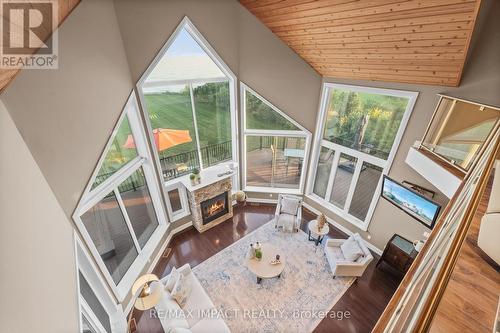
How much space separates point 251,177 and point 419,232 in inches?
180

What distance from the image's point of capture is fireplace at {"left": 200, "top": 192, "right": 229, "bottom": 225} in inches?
236

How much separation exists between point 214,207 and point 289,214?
7.21 feet

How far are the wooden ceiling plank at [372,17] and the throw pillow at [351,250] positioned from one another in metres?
4.28

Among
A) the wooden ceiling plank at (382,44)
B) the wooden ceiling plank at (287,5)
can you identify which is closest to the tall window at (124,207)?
the wooden ceiling plank at (287,5)

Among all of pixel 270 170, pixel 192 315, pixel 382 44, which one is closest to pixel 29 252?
pixel 192 315

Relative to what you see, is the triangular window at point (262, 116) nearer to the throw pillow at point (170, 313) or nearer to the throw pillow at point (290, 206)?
the throw pillow at point (290, 206)

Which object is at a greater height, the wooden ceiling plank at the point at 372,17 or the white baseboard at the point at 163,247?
the wooden ceiling plank at the point at 372,17

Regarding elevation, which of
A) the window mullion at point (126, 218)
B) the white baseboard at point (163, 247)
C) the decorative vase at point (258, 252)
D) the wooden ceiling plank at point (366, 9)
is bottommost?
the white baseboard at point (163, 247)

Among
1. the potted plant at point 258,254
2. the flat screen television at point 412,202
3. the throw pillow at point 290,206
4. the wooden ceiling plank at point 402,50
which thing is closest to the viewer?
the wooden ceiling plank at point 402,50

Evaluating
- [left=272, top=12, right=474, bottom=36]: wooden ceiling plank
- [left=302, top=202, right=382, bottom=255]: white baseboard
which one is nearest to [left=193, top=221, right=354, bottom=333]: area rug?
[left=302, top=202, right=382, bottom=255]: white baseboard

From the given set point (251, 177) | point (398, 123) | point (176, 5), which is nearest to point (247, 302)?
point (251, 177)

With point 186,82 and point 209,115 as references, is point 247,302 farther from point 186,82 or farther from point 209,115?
point 186,82

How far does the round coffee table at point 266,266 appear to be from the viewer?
4.58 meters

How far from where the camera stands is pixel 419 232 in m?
4.57
